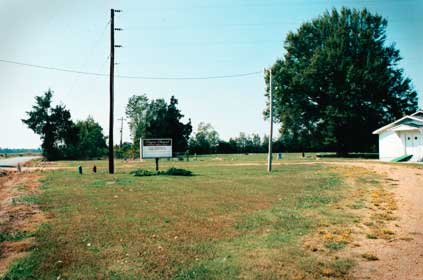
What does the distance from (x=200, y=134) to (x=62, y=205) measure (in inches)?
3475

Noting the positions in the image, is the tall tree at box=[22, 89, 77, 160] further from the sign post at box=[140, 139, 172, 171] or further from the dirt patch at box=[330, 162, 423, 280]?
the dirt patch at box=[330, 162, 423, 280]

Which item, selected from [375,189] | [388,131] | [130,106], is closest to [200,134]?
[130,106]

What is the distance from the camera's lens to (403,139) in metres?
34.1

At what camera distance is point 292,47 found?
49594mm

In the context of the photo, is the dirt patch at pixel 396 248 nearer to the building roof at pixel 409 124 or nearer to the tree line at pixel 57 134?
the building roof at pixel 409 124

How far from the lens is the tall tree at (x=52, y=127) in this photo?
64.6 metres

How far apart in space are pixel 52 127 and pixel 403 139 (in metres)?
60.4

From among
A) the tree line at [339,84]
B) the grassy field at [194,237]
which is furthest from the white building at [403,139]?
the grassy field at [194,237]

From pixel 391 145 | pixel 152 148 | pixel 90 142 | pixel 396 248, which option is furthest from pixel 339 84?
pixel 90 142

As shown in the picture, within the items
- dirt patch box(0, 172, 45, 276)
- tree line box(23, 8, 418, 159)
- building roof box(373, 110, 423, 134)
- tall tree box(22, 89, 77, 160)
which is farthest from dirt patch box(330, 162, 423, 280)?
tall tree box(22, 89, 77, 160)

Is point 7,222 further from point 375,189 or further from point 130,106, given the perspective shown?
point 130,106

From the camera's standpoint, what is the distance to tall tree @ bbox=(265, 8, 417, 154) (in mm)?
43844

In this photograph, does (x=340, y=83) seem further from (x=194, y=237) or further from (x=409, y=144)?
(x=194, y=237)

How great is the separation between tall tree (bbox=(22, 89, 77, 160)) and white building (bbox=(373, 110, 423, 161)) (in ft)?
187
